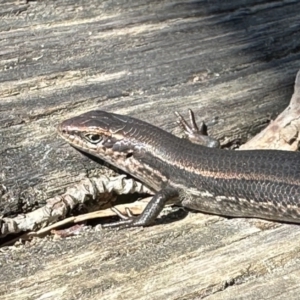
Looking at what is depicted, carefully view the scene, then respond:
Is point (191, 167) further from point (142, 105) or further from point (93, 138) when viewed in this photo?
point (93, 138)

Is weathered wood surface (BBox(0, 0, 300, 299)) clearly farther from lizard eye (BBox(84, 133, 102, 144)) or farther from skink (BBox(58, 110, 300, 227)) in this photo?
lizard eye (BBox(84, 133, 102, 144))

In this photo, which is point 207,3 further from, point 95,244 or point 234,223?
point 95,244

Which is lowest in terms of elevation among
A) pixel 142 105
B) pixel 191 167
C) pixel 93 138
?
pixel 191 167

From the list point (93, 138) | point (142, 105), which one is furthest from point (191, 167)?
point (93, 138)

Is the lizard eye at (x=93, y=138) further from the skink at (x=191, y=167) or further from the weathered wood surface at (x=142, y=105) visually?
the weathered wood surface at (x=142, y=105)

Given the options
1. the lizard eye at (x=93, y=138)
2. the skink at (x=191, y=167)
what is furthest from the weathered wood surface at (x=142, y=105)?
the lizard eye at (x=93, y=138)

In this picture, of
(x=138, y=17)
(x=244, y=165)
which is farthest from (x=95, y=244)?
(x=138, y=17)

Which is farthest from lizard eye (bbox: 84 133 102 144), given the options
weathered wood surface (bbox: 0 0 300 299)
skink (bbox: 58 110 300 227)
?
weathered wood surface (bbox: 0 0 300 299)
